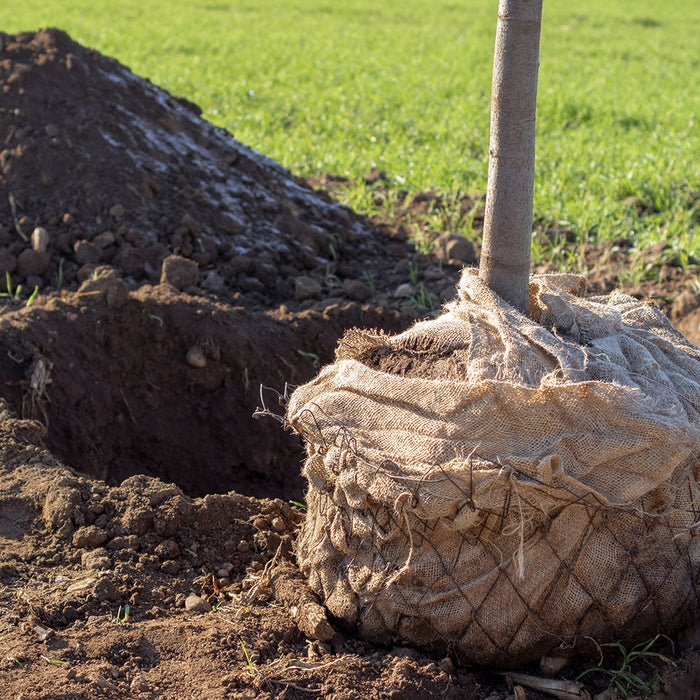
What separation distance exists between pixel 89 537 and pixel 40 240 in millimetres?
2123

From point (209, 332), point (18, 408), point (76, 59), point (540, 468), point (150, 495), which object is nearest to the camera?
point (540, 468)

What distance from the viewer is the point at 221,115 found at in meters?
7.85

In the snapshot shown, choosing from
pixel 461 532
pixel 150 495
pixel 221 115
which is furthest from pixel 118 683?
pixel 221 115

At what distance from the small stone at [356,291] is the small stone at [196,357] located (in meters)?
0.87

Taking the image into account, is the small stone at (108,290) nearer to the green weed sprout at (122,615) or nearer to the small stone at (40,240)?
the small stone at (40,240)

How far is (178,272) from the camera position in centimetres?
378

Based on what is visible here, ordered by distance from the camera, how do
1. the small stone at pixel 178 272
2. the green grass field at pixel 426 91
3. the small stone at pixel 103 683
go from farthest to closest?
the green grass field at pixel 426 91
the small stone at pixel 178 272
the small stone at pixel 103 683

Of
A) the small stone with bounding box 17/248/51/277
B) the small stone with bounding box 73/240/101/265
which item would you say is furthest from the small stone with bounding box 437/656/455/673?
the small stone with bounding box 17/248/51/277

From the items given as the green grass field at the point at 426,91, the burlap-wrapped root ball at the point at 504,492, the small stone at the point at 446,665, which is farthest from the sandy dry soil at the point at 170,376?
the green grass field at the point at 426,91

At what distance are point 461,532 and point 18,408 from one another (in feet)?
6.83

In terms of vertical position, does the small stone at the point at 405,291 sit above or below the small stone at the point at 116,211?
below

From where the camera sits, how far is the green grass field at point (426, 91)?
5516 mm

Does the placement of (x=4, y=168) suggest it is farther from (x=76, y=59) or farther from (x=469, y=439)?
(x=469, y=439)

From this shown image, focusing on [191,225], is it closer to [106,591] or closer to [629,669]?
[106,591]
